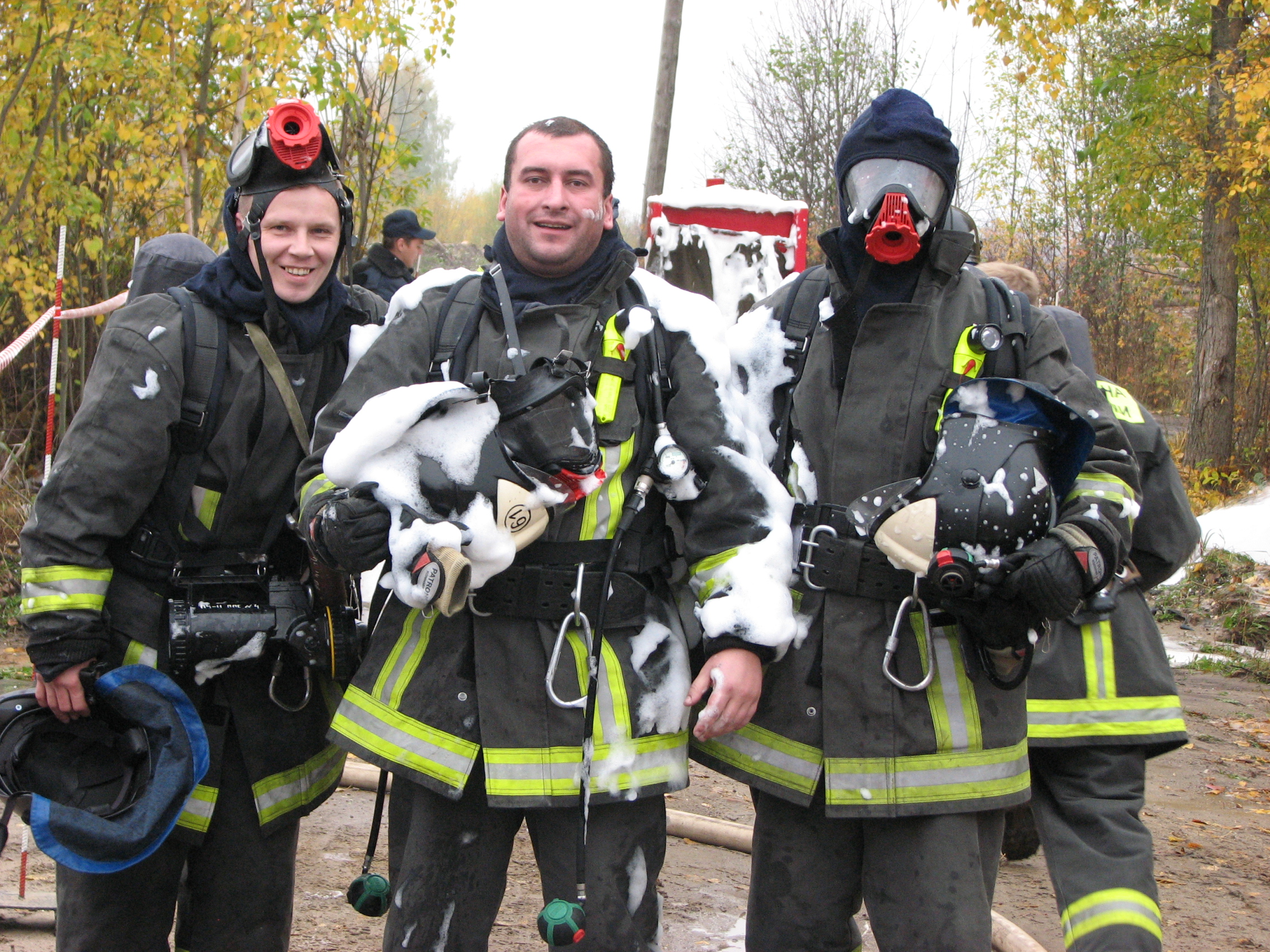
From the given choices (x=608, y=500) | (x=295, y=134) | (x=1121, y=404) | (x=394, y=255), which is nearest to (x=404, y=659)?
(x=608, y=500)

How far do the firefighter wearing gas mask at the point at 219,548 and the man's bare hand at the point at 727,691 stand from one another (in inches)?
33.7

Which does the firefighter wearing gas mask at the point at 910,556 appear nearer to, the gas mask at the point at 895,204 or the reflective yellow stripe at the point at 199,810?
the gas mask at the point at 895,204

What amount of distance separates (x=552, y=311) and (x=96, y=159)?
7.13 m

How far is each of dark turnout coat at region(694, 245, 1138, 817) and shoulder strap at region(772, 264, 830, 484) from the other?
0.05 m

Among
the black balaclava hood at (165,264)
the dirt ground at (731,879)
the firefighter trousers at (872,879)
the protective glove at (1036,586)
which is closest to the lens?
the protective glove at (1036,586)

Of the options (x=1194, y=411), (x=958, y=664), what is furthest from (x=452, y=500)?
(x=1194, y=411)

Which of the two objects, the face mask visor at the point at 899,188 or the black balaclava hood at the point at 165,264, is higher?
the face mask visor at the point at 899,188

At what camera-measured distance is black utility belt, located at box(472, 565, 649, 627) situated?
236 centimetres

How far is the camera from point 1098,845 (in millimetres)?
2727

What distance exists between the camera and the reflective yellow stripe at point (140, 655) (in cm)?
261

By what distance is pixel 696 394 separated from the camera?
250cm

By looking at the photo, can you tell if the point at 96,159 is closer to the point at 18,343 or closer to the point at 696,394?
the point at 18,343

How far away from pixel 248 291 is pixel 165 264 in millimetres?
439

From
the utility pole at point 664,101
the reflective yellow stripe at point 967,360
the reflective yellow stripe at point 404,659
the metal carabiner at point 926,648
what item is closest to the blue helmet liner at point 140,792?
the reflective yellow stripe at point 404,659
